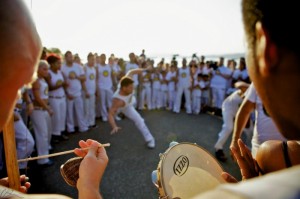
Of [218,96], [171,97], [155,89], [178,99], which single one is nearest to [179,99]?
[178,99]

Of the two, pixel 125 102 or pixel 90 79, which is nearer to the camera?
pixel 125 102

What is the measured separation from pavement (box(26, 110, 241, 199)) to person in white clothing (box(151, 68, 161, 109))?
183cm

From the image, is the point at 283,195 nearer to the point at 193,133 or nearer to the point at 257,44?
the point at 257,44

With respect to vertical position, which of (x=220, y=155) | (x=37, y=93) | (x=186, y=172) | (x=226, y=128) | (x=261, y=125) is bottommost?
(x=220, y=155)

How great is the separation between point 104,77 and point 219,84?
16.9ft

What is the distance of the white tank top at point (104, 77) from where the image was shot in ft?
28.0

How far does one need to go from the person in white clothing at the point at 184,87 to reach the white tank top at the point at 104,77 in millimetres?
3484

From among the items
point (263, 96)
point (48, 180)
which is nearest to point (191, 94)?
point (48, 180)

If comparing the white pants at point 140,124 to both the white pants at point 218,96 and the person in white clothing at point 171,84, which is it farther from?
the white pants at point 218,96

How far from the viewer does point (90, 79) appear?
7.74m

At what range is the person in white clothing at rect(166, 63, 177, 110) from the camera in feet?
36.7

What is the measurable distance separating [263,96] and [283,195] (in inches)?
15.2

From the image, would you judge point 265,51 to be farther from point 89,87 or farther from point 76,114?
point 89,87

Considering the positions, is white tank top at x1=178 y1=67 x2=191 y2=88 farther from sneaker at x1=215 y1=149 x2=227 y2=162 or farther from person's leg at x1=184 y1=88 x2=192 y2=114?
sneaker at x1=215 y1=149 x2=227 y2=162
